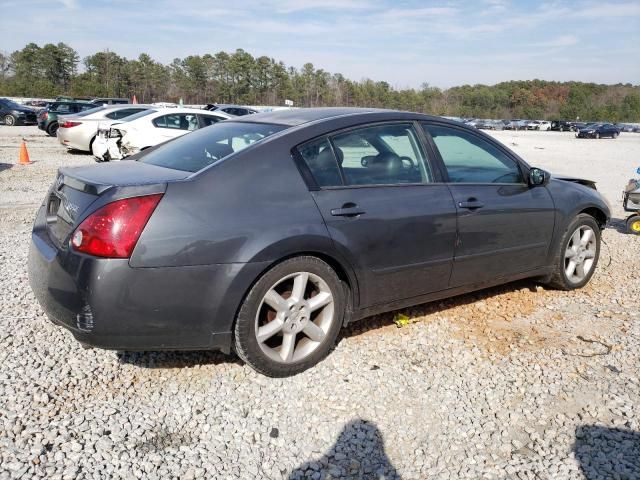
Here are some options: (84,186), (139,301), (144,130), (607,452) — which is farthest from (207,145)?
(144,130)

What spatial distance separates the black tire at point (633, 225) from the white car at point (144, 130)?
8.42 metres

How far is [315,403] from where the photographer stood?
316cm

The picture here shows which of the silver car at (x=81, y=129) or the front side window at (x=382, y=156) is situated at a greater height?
the front side window at (x=382, y=156)

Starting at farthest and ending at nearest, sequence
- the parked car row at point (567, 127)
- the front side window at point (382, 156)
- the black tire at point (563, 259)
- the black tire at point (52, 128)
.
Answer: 1. the parked car row at point (567, 127)
2. the black tire at point (52, 128)
3. the black tire at point (563, 259)
4. the front side window at point (382, 156)

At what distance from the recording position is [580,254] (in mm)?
5117

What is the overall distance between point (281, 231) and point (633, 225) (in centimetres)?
649

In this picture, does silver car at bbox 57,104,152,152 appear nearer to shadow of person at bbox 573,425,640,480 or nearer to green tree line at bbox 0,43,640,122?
shadow of person at bbox 573,425,640,480

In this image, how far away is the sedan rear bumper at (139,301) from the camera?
2.86 meters

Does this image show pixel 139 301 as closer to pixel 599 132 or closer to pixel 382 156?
pixel 382 156

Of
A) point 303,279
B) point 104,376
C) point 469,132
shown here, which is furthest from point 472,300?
point 104,376

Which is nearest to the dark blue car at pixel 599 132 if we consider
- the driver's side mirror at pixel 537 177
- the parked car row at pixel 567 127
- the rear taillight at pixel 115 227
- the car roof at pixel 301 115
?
the parked car row at pixel 567 127

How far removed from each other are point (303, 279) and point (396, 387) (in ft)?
2.81

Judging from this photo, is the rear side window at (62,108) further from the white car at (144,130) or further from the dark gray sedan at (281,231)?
the dark gray sedan at (281,231)

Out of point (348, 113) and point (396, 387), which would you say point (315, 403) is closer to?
point (396, 387)
